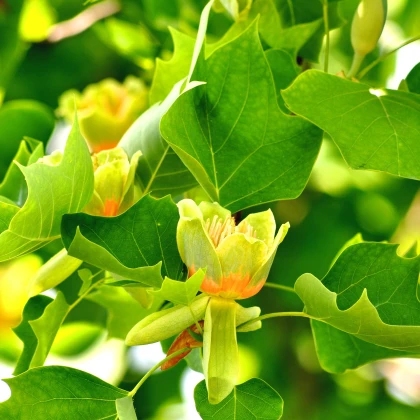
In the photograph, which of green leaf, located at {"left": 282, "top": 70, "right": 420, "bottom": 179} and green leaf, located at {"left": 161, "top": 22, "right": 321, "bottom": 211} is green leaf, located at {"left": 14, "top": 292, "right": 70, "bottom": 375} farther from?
green leaf, located at {"left": 282, "top": 70, "right": 420, "bottom": 179}

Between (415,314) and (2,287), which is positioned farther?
(2,287)

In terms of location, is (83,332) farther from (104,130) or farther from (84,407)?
(84,407)

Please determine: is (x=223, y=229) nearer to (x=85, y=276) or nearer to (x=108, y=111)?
(x=85, y=276)

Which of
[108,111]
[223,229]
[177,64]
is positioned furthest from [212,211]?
[108,111]

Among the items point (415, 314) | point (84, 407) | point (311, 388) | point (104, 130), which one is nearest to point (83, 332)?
point (104, 130)

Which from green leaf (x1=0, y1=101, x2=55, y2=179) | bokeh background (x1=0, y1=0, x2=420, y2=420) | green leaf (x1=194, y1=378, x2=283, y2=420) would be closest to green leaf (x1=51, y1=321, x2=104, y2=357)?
bokeh background (x1=0, y1=0, x2=420, y2=420)

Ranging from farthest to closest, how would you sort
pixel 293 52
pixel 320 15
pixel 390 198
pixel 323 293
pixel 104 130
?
pixel 390 198 → pixel 104 130 → pixel 320 15 → pixel 293 52 → pixel 323 293

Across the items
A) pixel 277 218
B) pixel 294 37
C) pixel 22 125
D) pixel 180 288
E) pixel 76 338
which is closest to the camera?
pixel 180 288
